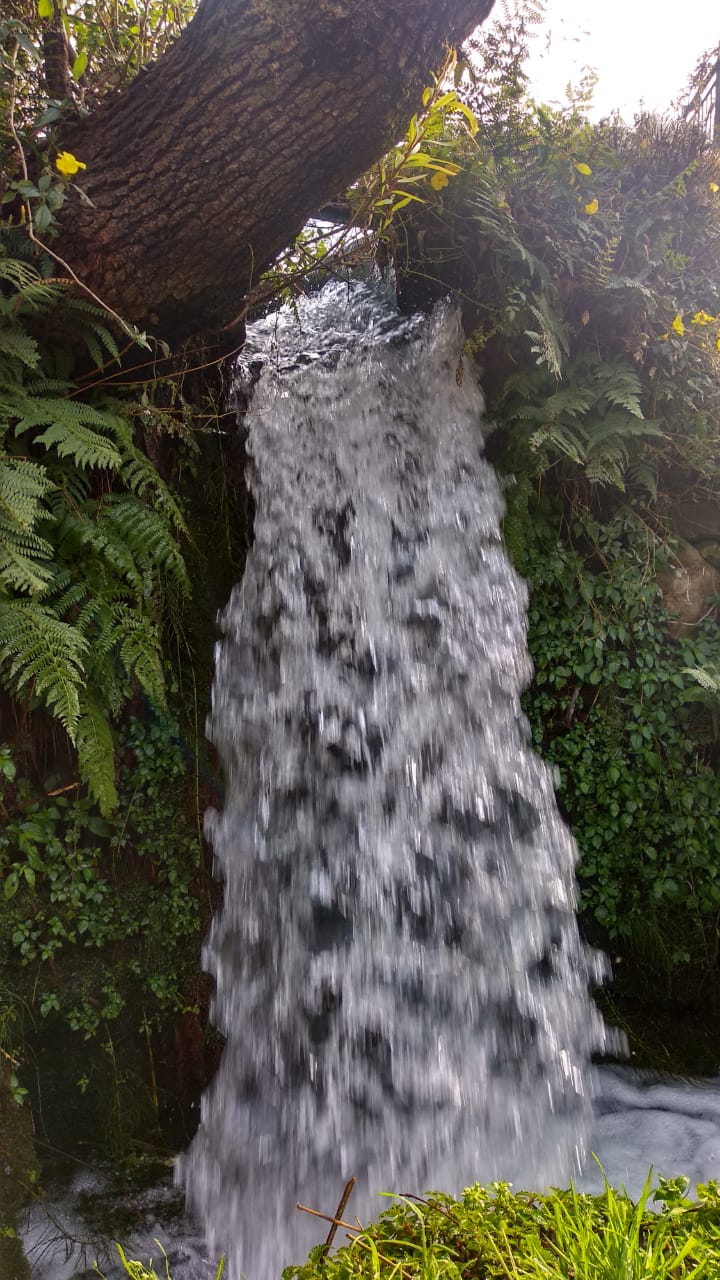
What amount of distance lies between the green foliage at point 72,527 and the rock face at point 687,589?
235 cm

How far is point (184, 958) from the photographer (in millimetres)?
3184

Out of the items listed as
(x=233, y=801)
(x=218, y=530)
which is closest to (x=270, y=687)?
(x=233, y=801)

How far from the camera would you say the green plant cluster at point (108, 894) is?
2992 millimetres

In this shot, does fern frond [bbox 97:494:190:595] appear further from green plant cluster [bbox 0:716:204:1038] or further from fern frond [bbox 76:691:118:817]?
green plant cluster [bbox 0:716:204:1038]

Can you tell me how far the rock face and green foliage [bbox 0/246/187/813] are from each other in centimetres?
235

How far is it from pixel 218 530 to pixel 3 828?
1.51 meters

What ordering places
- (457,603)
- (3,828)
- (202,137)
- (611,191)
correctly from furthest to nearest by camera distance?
1. (611,191)
2. (457,603)
3. (3,828)
4. (202,137)

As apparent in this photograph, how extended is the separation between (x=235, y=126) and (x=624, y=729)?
113 inches

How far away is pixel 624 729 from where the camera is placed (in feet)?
12.0

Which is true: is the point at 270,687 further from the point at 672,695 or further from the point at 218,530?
the point at 672,695

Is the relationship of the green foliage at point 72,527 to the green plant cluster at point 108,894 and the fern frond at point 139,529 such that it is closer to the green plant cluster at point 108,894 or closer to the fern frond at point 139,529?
the fern frond at point 139,529

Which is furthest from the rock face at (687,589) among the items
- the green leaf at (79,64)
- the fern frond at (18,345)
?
the green leaf at (79,64)

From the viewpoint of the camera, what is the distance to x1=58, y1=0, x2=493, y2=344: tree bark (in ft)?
8.32

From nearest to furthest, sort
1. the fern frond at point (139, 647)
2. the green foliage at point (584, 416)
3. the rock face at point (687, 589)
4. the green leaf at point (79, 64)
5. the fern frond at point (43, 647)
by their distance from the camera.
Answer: the fern frond at point (43, 647)
the green leaf at point (79, 64)
the fern frond at point (139, 647)
the green foliage at point (584, 416)
the rock face at point (687, 589)
